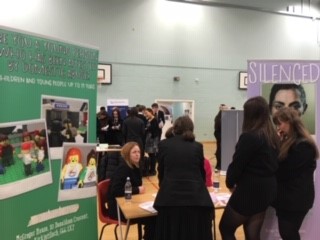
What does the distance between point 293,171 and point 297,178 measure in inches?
2.3

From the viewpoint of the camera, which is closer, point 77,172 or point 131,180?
point 77,172

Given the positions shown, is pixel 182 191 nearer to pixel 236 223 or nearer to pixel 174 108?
pixel 236 223

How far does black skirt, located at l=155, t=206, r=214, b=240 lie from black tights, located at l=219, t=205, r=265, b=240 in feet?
0.41

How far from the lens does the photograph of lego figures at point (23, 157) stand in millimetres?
2133

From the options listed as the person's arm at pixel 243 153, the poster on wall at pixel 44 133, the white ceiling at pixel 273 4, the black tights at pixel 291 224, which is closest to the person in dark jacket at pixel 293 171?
the black tights at pixel 291 224

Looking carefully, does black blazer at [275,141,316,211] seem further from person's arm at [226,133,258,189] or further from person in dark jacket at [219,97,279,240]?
person's arm at [226,133,258,189]

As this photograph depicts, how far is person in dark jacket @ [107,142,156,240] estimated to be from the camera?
323 cm

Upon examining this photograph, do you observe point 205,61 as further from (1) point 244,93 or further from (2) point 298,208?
(2) point 298,208

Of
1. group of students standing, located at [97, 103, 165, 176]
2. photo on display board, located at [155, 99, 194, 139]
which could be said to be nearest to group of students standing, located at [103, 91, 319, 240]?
group of students standing, located at [97, 103, 165, 176]

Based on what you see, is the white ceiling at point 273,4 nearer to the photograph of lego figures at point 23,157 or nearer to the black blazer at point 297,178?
the black blazer at point 297,178

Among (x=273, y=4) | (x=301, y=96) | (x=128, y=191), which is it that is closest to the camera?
(x=128, y=191)

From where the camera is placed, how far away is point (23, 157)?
224cm

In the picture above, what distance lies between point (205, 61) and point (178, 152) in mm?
9988

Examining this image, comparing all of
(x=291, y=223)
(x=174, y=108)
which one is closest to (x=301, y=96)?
A: (x=291, y=223)
